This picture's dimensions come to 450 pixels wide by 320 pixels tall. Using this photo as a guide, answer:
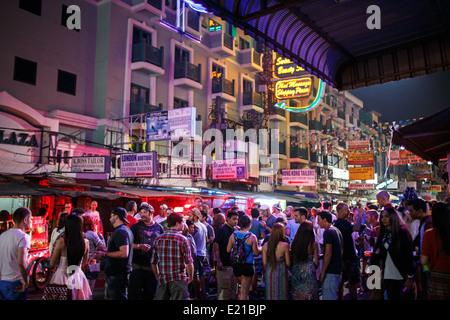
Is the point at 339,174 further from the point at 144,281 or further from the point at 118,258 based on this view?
the point at 118,258

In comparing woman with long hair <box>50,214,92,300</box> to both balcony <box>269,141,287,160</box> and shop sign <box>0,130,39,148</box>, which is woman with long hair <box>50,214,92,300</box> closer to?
shop sign <box>0,130,39,148</box>

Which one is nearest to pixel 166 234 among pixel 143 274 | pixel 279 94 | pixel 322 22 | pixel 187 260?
pixel 187 260

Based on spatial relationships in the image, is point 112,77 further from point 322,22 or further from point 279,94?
point 322,22

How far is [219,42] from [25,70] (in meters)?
15.3

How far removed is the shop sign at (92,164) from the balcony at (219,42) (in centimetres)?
1672

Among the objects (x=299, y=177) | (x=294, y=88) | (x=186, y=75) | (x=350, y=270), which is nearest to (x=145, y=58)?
(x=186, y=75)

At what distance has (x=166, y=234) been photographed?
6.21 m

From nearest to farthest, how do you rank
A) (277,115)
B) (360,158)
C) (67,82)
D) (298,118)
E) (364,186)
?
1. (67,82)
2. (360,158)
3. (364,186)
4. (277,115)
5. (298,118)

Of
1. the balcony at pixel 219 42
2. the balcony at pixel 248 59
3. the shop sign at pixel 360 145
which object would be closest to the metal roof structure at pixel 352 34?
the shop sign at pixel 360 145

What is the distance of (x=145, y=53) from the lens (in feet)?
73.3

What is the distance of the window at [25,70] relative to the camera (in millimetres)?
17438

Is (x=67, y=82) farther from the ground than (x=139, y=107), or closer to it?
farther from the ground
